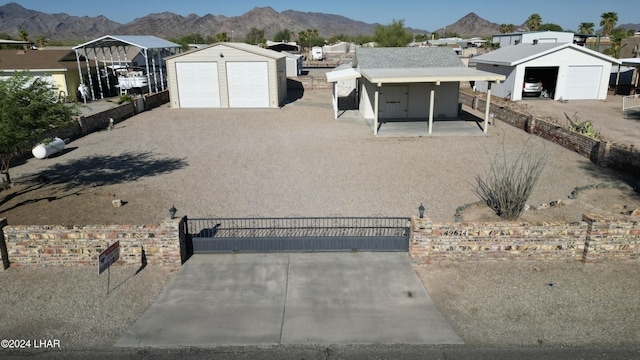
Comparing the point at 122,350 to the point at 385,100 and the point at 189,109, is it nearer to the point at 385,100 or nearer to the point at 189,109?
the point at 385,100

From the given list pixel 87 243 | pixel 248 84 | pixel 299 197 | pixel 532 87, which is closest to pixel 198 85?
pixel 248 84

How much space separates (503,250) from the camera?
9664 millimetres

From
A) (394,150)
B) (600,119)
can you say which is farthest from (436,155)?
(600,119)

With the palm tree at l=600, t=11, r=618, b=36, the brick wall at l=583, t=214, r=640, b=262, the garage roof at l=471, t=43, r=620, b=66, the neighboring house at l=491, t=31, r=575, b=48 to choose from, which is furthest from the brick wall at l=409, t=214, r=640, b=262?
the palm tree at l=600, t=11, r=618, b=36

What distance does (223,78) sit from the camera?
30406 mm

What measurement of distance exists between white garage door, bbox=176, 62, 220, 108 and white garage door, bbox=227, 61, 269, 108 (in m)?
1.03

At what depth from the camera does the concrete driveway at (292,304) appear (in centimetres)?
734

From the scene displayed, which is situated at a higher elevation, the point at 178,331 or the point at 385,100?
the point at 385,100

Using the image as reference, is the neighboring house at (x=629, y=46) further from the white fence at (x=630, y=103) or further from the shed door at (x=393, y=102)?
the shed door at (x=393, y=102)

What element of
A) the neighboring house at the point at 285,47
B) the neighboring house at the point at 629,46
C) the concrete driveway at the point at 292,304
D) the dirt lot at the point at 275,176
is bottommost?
the concrete driveway at the point at 292,304

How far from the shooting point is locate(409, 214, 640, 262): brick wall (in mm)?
9500

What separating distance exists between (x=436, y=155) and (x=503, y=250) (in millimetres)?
9173

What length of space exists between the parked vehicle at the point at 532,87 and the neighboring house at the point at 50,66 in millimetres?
32461

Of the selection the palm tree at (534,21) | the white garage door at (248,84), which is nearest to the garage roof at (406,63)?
the white garage door at (248,84)
